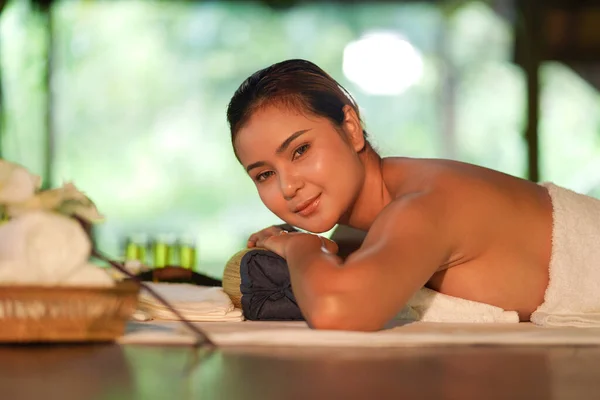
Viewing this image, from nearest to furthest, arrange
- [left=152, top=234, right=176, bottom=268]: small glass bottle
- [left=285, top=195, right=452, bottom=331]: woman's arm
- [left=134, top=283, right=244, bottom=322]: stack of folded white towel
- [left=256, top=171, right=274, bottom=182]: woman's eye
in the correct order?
[left=285, top=195, right=452, bottom=331]: woman's arm
[left=134, top=283, right=244, bottom=322]: stack of folded white towel
[left=256, top=171, right=274, bottom=182]: woman's eye
[left=152, top=234, right=176, bottom=268]: small glass bottle

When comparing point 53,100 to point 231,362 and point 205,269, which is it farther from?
point 231,362

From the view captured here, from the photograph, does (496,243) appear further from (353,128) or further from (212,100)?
(212,100)

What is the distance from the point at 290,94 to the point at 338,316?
0.57 m

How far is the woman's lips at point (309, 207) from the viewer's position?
1.68 meters

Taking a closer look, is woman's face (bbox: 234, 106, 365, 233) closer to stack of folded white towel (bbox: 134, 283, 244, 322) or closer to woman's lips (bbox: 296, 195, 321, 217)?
woman's lips (bbox: 296, 195, 321, 217)

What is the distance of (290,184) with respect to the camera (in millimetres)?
1635

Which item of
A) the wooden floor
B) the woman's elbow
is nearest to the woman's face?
the woman's elbow

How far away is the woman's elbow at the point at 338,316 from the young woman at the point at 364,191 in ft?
0.55

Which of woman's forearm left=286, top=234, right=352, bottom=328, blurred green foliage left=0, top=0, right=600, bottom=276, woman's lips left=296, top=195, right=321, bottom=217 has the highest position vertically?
blurred green foliage left=0, top=0, right=600, bottom=276

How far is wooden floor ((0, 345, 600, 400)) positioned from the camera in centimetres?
83

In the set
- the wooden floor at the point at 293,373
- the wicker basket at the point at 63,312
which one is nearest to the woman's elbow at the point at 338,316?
the wooden floor at the point at 293,373

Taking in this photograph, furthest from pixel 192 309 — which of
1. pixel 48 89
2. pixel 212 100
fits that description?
pixel 48 89

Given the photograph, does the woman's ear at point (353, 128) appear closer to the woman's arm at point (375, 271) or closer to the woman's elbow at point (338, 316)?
the woman's arm at point (375, 271)

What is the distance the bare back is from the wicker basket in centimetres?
66
